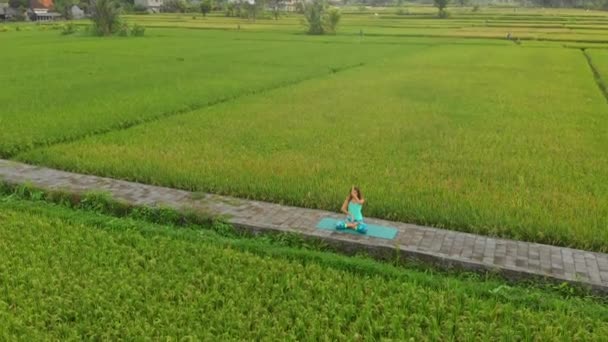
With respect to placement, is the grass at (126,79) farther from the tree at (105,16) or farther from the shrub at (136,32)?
the tree at (105,16)

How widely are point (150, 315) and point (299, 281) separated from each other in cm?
107

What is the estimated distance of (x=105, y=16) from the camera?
117 ft

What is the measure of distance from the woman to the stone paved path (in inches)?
3.9

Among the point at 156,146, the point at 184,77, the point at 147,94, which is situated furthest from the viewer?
the point at 184,77

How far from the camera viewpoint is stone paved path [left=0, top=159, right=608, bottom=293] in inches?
165

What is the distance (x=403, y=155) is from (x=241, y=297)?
4.21 m

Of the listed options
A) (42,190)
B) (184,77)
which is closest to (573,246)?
(42,190)

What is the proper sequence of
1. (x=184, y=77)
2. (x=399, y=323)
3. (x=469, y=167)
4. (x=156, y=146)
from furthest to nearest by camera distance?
(x=184, y=77)
(x=156, y=146)
(x=469, y=167)
(x=399, y=323)

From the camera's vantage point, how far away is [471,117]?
34.1ft

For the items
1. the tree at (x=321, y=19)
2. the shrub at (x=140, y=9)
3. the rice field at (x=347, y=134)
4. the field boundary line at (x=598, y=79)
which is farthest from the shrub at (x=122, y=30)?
the shrub at (x=140, y=9)

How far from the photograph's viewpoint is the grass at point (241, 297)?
341cm

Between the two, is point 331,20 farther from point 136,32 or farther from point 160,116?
point 160,116


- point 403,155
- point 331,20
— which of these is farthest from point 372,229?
point 331,20

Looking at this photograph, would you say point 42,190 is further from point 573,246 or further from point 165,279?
point 573,246
